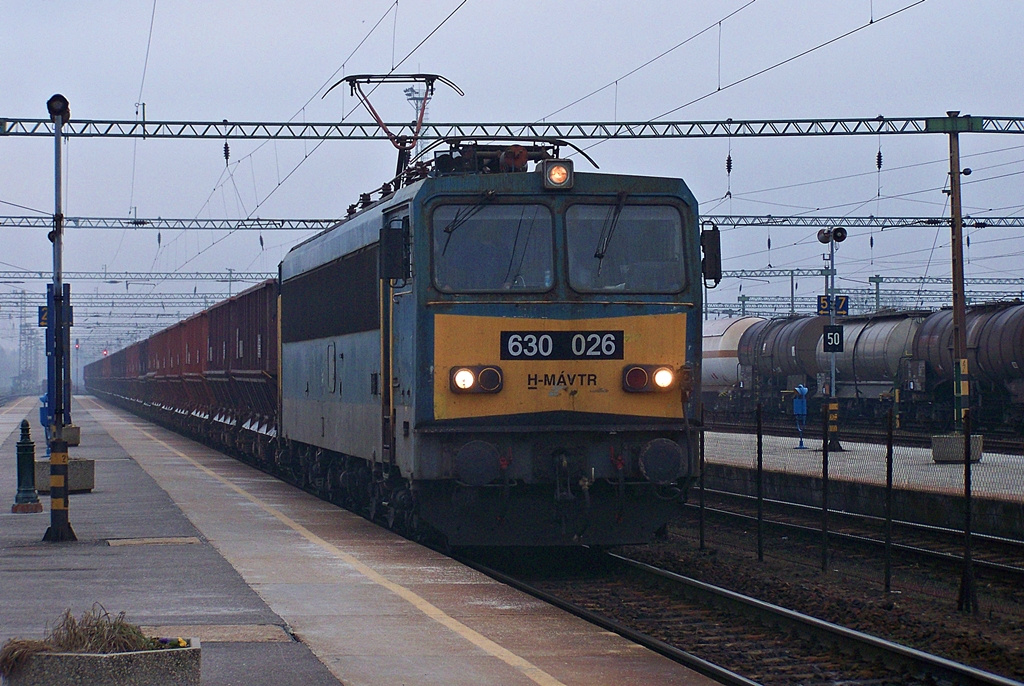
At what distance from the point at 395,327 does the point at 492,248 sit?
1.20m

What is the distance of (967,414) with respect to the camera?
33.8ft

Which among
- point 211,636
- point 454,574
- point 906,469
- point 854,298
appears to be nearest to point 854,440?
point 906,469

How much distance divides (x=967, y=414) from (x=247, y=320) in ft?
56.8

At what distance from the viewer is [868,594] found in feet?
37.6

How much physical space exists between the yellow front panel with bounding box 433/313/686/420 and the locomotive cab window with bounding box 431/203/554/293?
1.06 feet

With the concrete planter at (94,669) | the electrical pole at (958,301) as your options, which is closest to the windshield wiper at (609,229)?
the concrete planter at (94,669)

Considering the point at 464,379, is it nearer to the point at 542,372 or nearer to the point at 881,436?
the point at 542,372

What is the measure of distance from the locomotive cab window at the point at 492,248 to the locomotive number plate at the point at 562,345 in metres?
0.42

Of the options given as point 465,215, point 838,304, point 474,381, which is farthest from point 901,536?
point 838,304

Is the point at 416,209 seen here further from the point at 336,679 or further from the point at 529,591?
the point at 336,679

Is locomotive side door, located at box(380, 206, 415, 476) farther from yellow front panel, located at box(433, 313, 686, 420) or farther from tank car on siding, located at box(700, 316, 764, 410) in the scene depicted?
tank car on siding, located at box(700, 316, 764, 410)

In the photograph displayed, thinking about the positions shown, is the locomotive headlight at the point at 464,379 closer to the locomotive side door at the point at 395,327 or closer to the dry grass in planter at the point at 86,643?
the locomotive side door at the point at 395,327

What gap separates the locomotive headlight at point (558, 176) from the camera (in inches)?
445

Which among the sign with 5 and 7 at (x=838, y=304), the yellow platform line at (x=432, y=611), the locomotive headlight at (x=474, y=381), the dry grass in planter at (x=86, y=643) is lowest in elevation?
the yellow platform line at (x=432, y=611)
